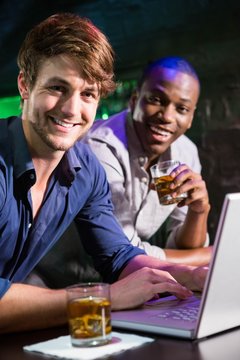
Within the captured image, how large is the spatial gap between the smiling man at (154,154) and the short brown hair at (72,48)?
2.99 ft

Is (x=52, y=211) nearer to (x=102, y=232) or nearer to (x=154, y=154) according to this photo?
(x=102, y=232)

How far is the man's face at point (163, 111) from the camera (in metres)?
3.04

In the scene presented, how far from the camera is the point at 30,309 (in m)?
1.41

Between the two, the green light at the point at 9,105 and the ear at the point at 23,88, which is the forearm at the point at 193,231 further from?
the green light at the point at 9,105

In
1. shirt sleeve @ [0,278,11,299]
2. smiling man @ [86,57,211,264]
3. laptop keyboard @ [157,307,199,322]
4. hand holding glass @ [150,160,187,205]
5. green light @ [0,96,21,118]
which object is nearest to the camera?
laptop keyboard @ [157,307,199,322]

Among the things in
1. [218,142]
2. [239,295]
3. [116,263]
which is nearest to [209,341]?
[239,295]

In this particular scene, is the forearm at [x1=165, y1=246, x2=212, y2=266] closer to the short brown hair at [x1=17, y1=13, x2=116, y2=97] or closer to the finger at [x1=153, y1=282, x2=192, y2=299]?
the short brown hair at [x1=17, y1=13, x2=116, y2=97]

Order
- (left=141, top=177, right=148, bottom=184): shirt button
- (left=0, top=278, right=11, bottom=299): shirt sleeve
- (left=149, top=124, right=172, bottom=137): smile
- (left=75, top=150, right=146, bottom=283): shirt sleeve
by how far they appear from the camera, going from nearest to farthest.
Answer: (left=0, top=278, right=11, bottom=299): shirt sleeve, (left=75, top=150, right=146, bottom=283): shirt sleeve, (left=141, top=177, right=148, bottom=184): shirt button, (left=149, top=124, right=172, bottom=137): smile

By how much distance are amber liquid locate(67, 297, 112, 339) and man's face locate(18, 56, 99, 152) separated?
716mm

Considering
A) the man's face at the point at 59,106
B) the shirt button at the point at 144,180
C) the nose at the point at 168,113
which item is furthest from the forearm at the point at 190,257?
the man's face at the point at 59,106

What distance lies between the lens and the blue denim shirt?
1782mm

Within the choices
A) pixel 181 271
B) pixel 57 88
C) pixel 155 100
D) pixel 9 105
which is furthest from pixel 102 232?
pixel 9 105

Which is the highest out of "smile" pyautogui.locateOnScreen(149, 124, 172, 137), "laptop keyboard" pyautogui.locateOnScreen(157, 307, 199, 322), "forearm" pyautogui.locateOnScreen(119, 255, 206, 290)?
"smile" pyautogui.locateOnScreen(149, 124, 172, 137)

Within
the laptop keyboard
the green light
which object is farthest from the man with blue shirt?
the green light
